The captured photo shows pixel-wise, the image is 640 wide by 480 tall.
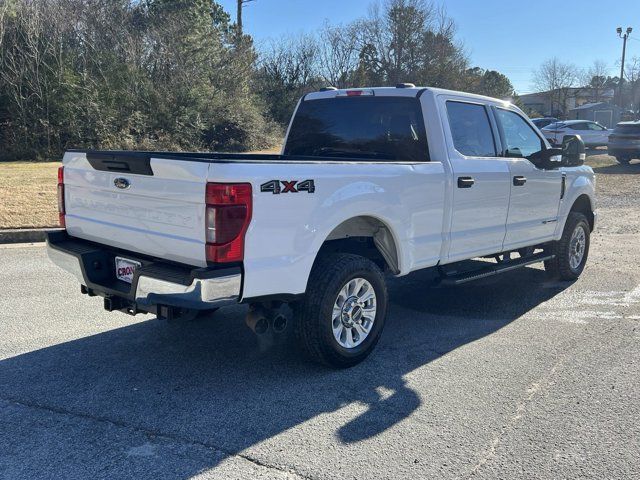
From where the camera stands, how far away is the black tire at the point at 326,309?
13.6ft

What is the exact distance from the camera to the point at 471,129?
18.5 feet

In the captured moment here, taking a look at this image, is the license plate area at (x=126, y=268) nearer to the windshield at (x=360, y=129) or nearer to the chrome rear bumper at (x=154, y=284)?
the chrome rear bumper at (x=154, y=284)

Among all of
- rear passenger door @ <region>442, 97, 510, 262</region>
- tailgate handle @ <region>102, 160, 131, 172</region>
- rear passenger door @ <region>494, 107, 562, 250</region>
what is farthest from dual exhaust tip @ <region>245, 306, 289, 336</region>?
rear passenger door @ <region>494, 107, 562, 250</region>

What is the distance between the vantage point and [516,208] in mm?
6016

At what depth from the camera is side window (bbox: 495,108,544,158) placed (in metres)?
6.09

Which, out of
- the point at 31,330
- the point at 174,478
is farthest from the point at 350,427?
the point at 31,330

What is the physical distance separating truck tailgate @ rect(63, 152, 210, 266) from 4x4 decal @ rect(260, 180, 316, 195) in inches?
15.0

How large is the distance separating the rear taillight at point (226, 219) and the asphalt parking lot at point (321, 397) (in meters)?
1.00

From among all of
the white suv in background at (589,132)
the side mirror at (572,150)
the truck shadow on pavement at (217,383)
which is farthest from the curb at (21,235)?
the white suv in background at (589,132)

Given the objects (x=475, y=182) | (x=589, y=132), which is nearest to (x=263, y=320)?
→ (x=475, y=182)

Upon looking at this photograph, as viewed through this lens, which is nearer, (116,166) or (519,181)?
(116,166)

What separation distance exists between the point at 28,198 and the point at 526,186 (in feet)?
29.0

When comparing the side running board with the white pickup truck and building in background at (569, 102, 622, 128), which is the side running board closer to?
the white pickup truck

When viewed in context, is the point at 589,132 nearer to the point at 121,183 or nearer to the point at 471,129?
the point at 471,129
